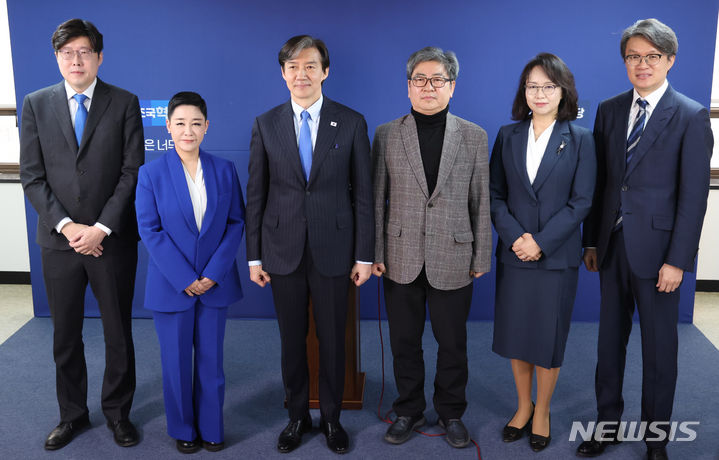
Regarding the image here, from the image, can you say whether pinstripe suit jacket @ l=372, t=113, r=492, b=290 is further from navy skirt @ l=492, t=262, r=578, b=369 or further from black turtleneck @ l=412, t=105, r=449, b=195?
navy skirt @ l=492, t=262, r=578, b=369

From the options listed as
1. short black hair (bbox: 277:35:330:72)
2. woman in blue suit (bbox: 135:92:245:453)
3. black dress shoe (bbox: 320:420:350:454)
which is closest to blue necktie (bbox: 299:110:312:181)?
short black hair (bbox: 277:35:330:72)

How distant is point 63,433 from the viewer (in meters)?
2.99

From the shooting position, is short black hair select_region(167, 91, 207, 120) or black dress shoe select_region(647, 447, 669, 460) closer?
short black hair select_region(167, 91, 207, 120)

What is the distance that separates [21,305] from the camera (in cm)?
504

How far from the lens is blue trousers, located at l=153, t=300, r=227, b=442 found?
279 cm

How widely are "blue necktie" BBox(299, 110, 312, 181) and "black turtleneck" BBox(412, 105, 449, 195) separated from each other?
0.49 meters

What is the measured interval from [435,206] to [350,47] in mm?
1994

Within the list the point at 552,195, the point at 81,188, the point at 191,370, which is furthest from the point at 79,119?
the point at 552,195

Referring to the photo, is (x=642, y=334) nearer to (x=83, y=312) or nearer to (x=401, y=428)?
(x=401, y=428)

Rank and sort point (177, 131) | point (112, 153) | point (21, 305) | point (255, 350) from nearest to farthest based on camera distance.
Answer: point (177, 131) → point (112, 153) → point (255, 350) → point (21, 305)

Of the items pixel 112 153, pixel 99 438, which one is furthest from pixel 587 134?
pixel 99 438

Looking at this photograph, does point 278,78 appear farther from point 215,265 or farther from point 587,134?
point 587,134

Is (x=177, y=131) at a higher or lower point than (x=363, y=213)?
higher

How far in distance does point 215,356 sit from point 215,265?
17.3 inches
